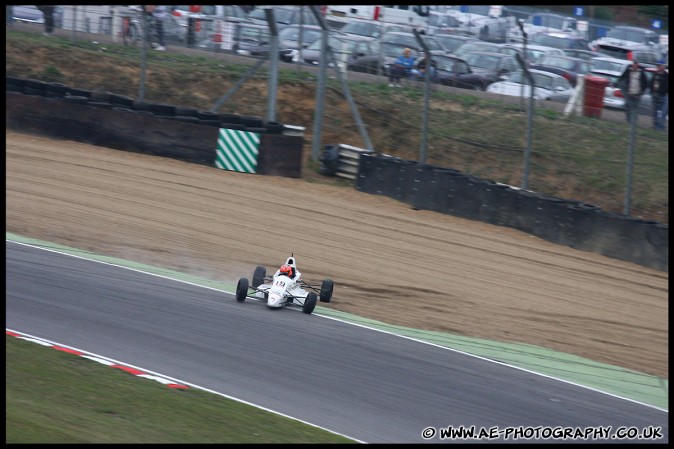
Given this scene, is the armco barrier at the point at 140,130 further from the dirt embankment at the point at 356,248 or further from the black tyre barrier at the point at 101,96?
the dirt embankment at the point at 356,248

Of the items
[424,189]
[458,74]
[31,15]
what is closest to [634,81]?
[458,74]

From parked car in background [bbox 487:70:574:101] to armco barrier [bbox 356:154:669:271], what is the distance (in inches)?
315

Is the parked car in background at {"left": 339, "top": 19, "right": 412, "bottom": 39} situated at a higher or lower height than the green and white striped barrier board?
higher

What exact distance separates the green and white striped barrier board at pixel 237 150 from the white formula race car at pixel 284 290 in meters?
7.56

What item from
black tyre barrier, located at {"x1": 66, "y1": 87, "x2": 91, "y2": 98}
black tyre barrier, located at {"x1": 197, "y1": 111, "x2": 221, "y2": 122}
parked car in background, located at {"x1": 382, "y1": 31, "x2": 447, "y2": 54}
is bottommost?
black tyre barrier, located at {"x1": 197, "y1": 111, "x2": 221, "y2": 122}

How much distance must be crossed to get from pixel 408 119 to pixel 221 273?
1088 cm

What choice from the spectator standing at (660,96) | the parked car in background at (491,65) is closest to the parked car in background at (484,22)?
the parked car in background at (491,65)

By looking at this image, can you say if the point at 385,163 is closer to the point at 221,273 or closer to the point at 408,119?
the point at 408,119

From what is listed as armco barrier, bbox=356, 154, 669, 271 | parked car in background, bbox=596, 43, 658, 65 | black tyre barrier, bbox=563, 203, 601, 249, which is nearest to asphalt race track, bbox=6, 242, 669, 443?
armco barrier, bbox=356, 154, 669, 271

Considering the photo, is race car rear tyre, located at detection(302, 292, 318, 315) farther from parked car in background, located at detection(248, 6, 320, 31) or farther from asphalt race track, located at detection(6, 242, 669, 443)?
parked car in background, located at detection(248, 6, 320, 31)

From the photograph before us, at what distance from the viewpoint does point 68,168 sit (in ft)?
56.2

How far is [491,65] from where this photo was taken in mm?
27578

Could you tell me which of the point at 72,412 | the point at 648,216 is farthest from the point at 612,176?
the point at 72,412

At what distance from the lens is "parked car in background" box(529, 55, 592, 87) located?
94.0 feet
